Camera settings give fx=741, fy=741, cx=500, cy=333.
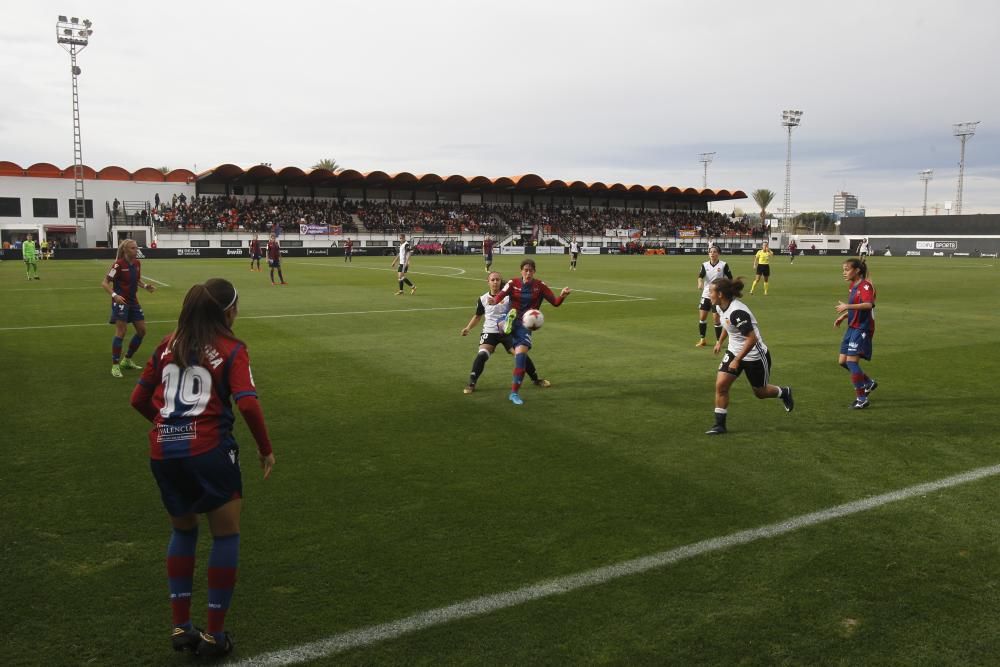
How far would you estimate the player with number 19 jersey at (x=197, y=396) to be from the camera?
3691 mm

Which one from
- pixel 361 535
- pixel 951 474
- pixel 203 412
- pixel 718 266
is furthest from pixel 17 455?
pixel 718 266

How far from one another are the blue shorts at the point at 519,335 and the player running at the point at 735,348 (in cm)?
270

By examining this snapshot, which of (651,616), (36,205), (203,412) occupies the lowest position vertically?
(651,616)

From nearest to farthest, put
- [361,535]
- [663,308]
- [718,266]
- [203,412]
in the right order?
[203,412] < [361,535] < [718,266] < [663,308]

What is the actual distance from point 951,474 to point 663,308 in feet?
46.4

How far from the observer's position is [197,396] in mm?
3721

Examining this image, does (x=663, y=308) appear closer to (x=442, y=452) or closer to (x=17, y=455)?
(x=442, y=452)

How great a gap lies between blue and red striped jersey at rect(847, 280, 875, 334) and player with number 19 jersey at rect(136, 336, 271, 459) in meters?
7.89

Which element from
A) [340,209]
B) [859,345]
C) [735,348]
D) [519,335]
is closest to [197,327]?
[735,348]

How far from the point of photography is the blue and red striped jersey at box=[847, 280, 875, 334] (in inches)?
360

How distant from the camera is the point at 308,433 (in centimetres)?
792

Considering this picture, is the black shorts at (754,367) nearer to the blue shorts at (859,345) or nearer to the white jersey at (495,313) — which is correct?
the blue shorts at (859,345)

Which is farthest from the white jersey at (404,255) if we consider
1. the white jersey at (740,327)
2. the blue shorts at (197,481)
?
the blue shorts at (197,481)

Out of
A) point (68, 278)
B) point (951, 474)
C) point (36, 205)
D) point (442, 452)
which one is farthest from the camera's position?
point (36, 205)
